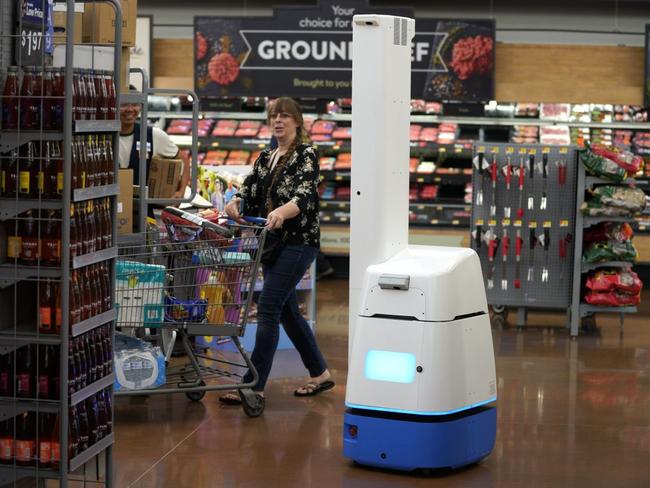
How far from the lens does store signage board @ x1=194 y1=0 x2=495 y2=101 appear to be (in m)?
11.4

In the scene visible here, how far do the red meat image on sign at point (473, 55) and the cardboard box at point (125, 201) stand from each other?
606 cm

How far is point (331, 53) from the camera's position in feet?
37.5

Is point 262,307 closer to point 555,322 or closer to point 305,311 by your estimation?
point 305,311

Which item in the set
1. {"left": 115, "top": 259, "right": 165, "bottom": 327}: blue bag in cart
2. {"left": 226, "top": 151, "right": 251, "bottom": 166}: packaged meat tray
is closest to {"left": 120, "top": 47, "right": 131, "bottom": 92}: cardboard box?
{"left": 115, "top": 259, "right": 165, "bottom": 327}: blue bag in cart

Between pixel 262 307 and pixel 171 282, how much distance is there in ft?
1.72

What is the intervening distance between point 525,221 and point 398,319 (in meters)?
4.75

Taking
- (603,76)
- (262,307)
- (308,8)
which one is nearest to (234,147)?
(308,8)

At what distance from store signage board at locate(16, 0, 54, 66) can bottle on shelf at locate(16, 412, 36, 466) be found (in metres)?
1.27

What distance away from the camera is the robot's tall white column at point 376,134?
5.05 m

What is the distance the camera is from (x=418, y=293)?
16.2ft

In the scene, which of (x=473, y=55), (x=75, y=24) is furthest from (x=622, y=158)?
(x=75, y=24)

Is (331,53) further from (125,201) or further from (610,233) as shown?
(125,201)

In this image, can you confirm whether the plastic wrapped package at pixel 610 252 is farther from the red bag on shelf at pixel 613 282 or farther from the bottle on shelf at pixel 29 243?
the bottle on shelf at pixel 29 243

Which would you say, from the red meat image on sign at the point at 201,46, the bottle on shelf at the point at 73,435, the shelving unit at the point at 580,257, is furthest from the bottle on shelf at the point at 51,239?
the red meat image on sign at the point at 201,46
